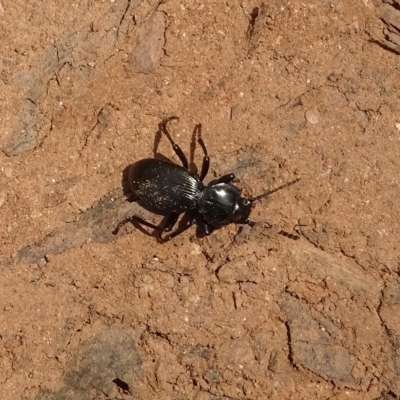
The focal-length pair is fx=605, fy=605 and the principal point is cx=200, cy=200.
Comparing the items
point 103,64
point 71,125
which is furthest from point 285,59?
point 71,125

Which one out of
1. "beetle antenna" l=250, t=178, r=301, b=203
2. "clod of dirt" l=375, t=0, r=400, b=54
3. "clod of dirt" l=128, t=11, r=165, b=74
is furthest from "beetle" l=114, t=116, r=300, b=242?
"clod of dirt" l=375, t=0, r=400, b=54

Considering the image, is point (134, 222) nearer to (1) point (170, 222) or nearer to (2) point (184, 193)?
(1) point (170, 222)

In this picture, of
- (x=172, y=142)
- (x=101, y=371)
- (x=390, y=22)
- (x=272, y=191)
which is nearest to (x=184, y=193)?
(x=172, y=142)

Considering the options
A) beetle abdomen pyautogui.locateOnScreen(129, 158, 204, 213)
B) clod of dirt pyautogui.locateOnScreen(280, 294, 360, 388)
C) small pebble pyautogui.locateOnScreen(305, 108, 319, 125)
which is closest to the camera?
clod of dirt pyautogui.locateOnScreen(280, 294, 360, 388)

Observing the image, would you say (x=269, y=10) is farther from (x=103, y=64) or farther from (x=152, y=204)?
(x=152, y=204)

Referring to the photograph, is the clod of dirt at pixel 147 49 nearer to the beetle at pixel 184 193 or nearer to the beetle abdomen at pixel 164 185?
the beetle at pixel 184 193

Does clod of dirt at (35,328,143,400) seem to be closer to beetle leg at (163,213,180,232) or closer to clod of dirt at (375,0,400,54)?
beetle leg at (163,213,180,232)
